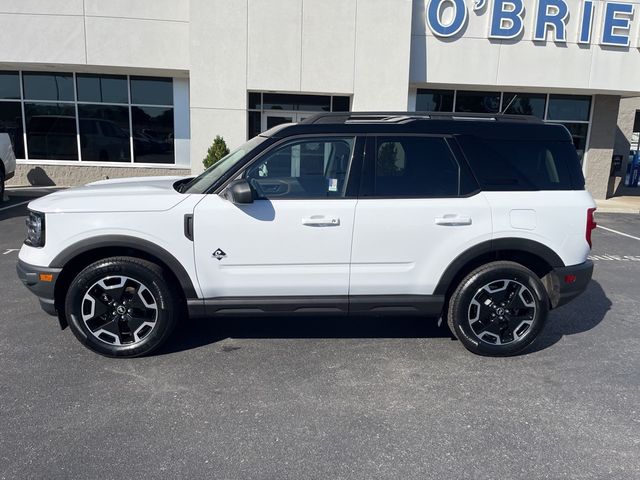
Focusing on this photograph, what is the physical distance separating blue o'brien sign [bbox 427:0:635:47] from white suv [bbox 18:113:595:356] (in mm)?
10356

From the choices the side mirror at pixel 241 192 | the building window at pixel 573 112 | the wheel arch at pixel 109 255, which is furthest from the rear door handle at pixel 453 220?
the building window at pixel 573 112

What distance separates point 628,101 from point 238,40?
584 inches

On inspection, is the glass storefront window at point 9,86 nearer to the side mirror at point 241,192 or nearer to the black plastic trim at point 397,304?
the side mirror at point 241,192

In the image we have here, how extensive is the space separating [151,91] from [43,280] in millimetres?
11650

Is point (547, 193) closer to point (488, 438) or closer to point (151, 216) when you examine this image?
point (488, 438)

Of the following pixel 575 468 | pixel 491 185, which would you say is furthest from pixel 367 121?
pixel 575 468

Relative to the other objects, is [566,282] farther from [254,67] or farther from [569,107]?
[569,107]

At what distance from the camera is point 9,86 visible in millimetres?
14305

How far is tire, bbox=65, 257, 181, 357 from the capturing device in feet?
13.0

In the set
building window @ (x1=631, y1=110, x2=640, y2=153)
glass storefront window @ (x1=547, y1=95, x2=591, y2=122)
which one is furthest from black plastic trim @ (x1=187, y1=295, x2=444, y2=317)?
building window @ (x1=631, y1=110, x2=640, y2=153)

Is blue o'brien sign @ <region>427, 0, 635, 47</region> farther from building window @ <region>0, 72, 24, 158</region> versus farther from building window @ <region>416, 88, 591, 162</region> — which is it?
building window @ <region>0, 72, 24, 158</region>

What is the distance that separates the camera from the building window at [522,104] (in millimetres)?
15156

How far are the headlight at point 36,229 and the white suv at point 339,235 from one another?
0.05ft

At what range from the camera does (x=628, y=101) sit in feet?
61.1
